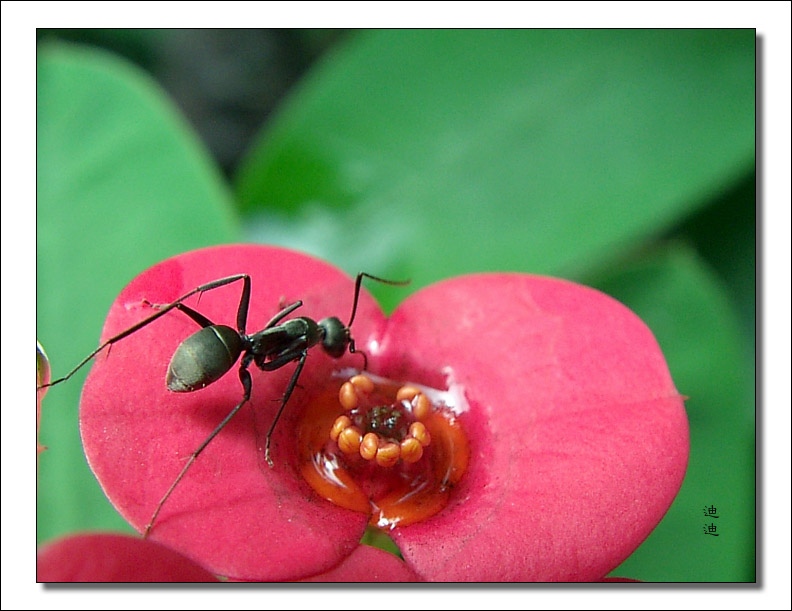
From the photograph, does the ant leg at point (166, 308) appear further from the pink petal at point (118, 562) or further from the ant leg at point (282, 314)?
the pink petal at point (118, 562)

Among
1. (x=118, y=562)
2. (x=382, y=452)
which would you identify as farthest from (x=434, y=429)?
(x=118, y=562)

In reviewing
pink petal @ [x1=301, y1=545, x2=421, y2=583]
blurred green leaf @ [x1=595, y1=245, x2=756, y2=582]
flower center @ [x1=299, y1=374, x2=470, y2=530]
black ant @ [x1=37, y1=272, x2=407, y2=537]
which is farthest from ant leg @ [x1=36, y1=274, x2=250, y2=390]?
blurred green leaf @ [x1=595, y1=245, x2=756, y2=582]

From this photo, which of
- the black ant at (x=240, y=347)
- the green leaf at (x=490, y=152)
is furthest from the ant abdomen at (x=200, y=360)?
the green leaf at (x=490, y=152)

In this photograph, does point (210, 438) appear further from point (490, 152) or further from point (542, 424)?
point (490, 152)
